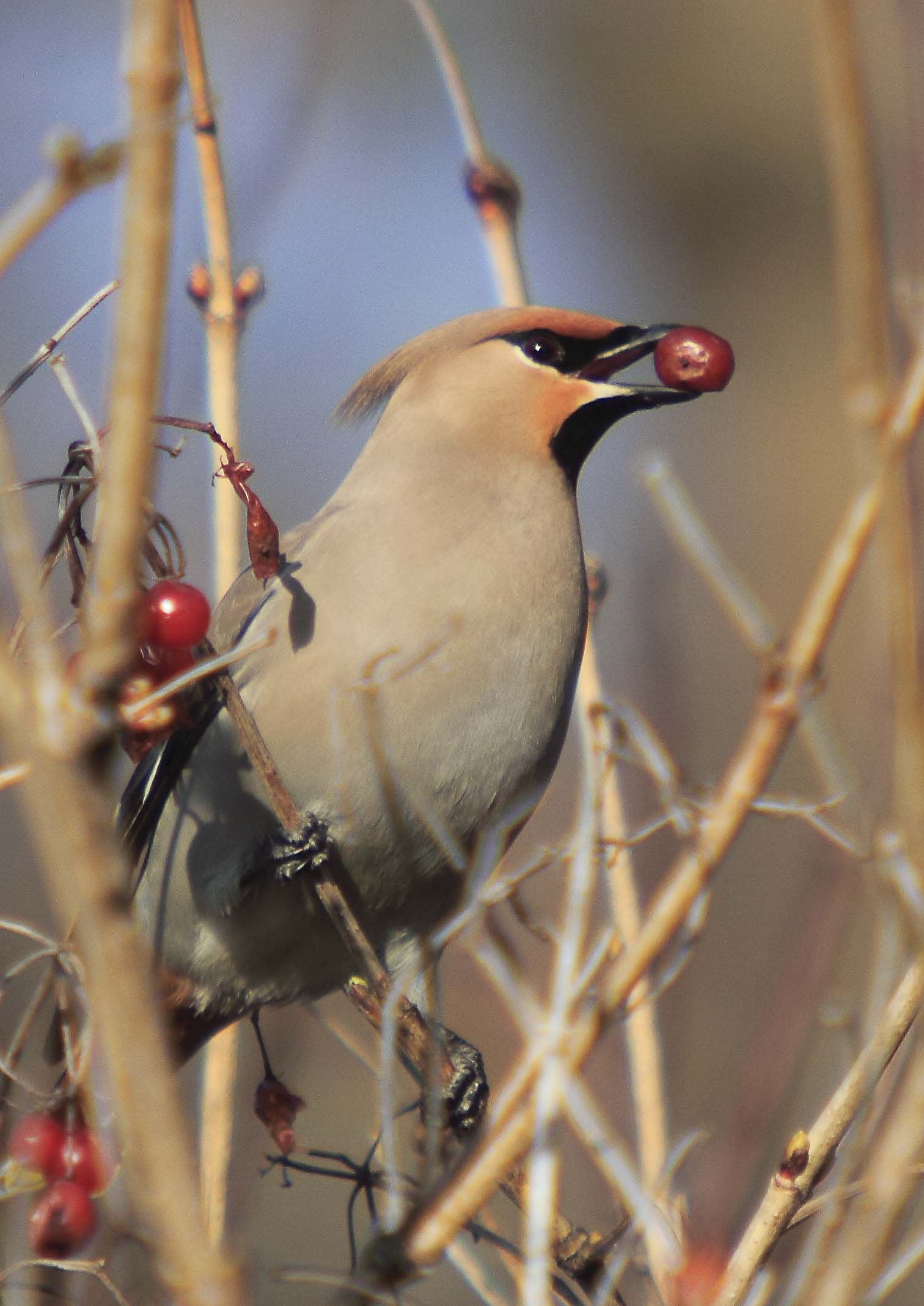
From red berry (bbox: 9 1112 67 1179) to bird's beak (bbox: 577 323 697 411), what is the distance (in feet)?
5.96

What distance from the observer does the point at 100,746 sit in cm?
100

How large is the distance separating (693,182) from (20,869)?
5583mm

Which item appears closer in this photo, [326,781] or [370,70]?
[326,781]

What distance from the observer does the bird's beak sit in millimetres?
3334

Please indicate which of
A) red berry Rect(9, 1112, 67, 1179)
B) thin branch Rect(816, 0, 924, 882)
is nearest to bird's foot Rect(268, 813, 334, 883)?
red berry Rect(9, 1112, 67, 1179)

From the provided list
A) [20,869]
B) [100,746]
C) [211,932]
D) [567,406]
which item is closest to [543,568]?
[567,406]

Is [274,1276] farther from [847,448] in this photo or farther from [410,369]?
[847,448]

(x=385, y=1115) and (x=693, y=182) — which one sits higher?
(x=693, y=182)

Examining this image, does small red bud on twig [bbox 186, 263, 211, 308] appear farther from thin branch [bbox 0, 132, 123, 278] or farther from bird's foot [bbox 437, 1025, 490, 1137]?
thin branch [bbox 0, 132, 123, 278]

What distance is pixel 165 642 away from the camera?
6.53 ft

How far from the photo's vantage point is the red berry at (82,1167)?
230 centimetres

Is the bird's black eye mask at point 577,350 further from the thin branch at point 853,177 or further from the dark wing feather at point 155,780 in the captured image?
the thin branch at point 853,177

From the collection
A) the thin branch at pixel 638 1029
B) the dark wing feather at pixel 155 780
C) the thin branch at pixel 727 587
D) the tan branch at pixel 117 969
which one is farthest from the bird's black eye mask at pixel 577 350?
the tan branch at pixel 117 969

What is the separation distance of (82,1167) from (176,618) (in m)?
0.86
